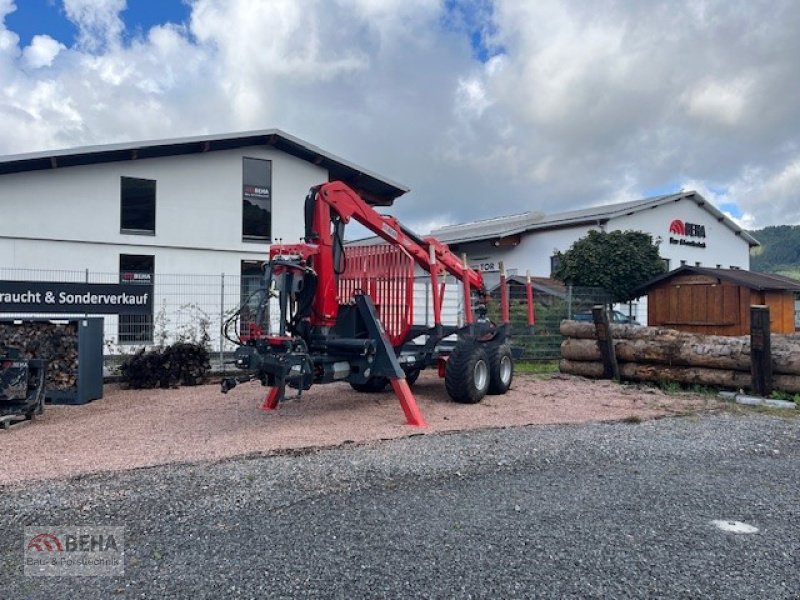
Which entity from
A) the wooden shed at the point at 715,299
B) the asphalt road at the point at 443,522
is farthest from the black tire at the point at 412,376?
the wooden shed at the point at 715,299

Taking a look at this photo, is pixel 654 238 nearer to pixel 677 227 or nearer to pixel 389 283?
pixel 677 227

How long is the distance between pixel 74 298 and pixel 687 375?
35.7 feet

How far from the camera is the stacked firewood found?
397 inches

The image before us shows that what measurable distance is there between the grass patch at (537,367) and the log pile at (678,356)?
820 mm

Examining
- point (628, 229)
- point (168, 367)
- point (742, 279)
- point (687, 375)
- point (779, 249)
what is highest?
point (779, 249)

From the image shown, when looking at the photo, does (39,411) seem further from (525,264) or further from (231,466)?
(525,264)

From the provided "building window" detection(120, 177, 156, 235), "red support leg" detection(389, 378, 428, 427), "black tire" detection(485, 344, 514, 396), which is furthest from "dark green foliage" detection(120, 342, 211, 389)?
"building window" detection(120, 177, 156, 235)

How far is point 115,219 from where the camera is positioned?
62.0 ft

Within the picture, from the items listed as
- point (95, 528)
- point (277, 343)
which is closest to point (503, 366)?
point (277, 343)

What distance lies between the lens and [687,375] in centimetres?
1166

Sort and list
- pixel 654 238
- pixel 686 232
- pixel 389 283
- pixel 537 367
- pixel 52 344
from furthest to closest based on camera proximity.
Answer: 1. pixel 686 232
2. pixel 654 238
3. pixel 537 367
4. pixel 52 344
5. pixel 389 283

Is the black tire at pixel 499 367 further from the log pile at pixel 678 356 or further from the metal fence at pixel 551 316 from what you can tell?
the metal fence at pixel 551 316

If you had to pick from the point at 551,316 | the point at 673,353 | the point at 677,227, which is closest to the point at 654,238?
the point at 677,227

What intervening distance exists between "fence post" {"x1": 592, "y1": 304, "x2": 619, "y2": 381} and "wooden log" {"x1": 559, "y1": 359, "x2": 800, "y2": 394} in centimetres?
15
